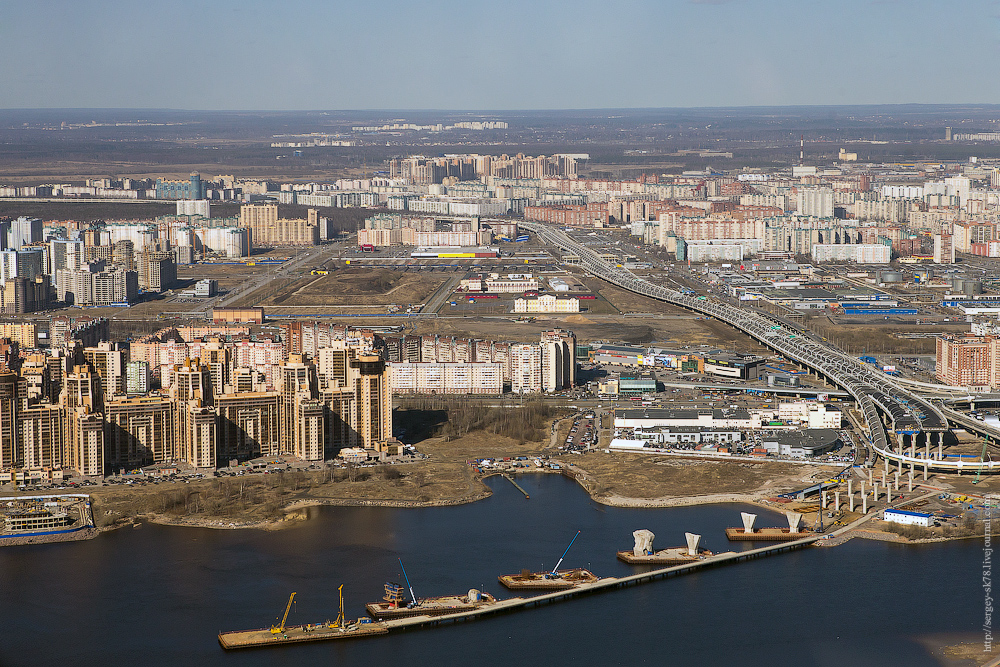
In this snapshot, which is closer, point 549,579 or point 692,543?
point 549,579

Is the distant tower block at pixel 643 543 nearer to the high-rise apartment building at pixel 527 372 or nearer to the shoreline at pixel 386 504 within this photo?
the shoreline at pixel 386 504

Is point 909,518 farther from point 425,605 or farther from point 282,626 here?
point 282,626

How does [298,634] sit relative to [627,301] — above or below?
below

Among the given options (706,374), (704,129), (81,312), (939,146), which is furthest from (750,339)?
(704,129)

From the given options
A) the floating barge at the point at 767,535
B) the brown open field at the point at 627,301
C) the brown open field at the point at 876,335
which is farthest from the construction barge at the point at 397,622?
the brown open field at the point at 627,301

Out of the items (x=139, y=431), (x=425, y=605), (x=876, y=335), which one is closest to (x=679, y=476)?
(x=425, y=605)

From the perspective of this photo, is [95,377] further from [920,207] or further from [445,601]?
[920,207]
